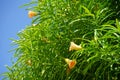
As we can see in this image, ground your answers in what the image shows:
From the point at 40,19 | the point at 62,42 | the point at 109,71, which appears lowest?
the point at 109,71

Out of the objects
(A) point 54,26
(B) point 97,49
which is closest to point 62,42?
(A) point 54,26

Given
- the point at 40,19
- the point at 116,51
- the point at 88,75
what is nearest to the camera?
the point at 116,51

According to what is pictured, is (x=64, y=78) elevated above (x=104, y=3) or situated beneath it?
situated beneath

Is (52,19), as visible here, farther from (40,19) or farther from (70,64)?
(70,64)

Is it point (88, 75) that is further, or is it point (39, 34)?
point (39, 34)

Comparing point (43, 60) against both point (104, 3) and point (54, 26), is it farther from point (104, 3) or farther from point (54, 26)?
point (104, 3)

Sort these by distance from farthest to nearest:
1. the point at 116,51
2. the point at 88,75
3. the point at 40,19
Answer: the point at 40,19 < the point at 88,75 < the point at 116,51

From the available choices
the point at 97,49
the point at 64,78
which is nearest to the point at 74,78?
the point at 64,78
